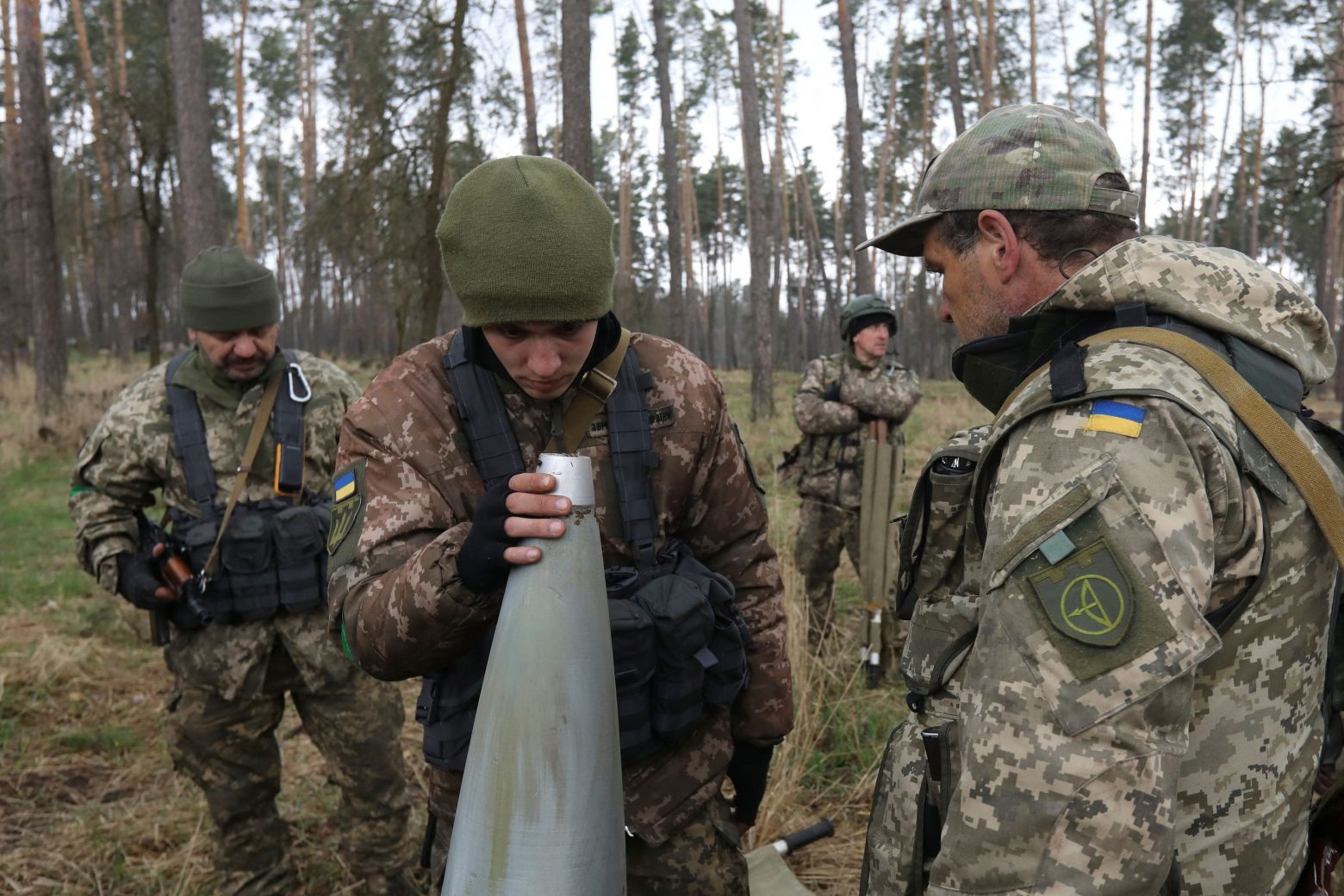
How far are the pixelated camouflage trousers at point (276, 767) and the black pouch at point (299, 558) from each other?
0.68 ft

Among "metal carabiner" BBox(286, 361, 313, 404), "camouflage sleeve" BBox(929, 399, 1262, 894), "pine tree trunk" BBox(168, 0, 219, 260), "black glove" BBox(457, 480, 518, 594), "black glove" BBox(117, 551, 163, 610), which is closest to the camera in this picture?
"camouflage sleeve" BBox(929, 399, 1262, 894)

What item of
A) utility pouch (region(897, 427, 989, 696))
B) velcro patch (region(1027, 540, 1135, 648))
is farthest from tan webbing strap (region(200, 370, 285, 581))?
velcro patch (region(1027, 540, 1135, 648))

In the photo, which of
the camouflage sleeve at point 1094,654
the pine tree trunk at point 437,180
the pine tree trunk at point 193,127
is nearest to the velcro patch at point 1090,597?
the camouflage sleeve at point 1094,654

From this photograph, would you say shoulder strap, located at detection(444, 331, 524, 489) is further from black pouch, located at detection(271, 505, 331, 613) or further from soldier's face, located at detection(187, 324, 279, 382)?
soldier's face, located at detection(187, 324, 279, 382)

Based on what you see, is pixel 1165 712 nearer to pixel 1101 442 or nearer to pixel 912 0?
pixel 1101 442

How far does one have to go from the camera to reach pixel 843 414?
6.15 metres

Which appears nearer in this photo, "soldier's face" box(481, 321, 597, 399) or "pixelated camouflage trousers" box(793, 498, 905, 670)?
"soldier's face" box(481, 321, 597, 399)

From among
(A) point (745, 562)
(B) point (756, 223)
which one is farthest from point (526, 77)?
(A) point (745, 562)

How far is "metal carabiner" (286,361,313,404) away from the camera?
3414 mm

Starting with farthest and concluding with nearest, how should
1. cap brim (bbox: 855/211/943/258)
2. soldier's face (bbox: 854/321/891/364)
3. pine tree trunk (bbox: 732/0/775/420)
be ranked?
pine tree trunk (bbox: 732/0/775/420) → soldier's face (bbox: 854/321/891/364) → cap brim (bbox: 855/211/943/258)

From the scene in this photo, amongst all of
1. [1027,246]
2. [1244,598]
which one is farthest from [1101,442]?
[1027,246]

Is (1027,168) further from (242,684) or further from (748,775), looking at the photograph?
(242,684)

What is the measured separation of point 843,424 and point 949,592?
181 inches

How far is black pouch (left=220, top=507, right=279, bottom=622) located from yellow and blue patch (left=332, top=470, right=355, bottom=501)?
1.54 m
